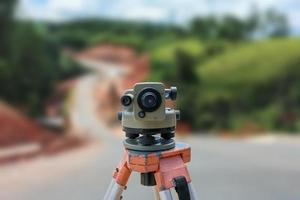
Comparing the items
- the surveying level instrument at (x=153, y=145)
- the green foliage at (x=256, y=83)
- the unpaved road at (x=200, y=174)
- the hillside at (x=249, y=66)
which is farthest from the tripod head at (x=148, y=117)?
the hillside at (x=249, y=66)

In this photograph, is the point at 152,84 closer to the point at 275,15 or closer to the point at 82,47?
the point at 82,47

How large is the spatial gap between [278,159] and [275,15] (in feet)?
4.32

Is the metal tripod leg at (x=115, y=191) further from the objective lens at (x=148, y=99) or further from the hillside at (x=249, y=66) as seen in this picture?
the hillside at (x=249, y=66)

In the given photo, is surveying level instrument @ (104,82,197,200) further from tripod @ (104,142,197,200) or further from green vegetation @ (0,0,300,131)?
green vegetation @ (0,0,300,131)

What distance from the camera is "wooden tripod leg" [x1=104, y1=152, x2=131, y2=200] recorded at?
2.65ft

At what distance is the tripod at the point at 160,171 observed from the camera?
757 mm

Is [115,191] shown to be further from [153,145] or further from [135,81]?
[135,81]

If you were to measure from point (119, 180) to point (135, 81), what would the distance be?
2.33 m

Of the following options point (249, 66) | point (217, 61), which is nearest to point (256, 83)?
point (249, 66)

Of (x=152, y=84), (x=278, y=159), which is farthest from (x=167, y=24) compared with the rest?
(x=152, y=84)

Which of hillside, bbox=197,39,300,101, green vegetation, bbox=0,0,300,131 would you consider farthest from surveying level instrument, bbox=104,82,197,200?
hillside, bbox=197,39,300,101

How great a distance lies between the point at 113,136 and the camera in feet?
9.66

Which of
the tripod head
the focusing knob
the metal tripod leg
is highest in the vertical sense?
the focusing knob

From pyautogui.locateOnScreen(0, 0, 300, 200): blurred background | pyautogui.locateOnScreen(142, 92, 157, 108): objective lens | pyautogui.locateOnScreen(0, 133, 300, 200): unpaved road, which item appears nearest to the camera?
pyautogui.locateOnScreen(142, 92, 157, 108): objective lens
